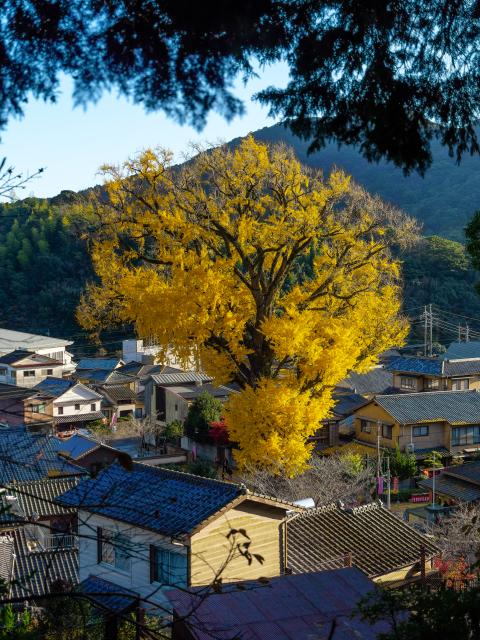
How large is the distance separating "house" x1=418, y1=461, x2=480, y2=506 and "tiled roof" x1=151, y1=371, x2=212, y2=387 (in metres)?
15.1

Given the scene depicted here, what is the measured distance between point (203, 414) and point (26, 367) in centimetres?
1500

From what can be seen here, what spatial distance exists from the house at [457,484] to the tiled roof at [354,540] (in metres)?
6.70

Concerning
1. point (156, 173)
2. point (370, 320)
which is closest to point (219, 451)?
point (370, 320)

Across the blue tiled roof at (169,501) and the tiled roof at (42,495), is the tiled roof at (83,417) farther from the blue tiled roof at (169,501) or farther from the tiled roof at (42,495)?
the blue tiled roof at (169,501)

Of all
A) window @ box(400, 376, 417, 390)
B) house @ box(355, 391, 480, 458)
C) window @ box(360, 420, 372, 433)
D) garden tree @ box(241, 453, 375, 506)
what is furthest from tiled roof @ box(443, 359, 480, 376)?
garden tree @ box(241, 453, 375, 506)

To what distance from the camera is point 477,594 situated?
13.4 ft

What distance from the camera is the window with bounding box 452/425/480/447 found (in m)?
24.7

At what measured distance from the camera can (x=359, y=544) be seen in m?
10.8

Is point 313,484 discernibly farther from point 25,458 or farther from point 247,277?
point 25,458

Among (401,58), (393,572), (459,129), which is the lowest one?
(393,572)

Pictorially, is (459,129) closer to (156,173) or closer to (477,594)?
(477,594)

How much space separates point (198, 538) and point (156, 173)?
18.6 ft

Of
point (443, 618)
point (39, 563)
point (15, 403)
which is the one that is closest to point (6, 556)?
point (39, 563)

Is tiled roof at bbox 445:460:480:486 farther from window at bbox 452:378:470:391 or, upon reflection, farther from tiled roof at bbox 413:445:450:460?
window at bbox 452:378:470:391
